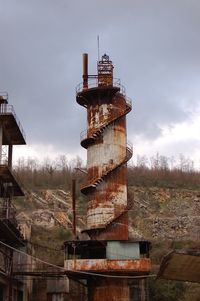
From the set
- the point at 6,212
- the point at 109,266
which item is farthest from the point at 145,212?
the point at 109,266

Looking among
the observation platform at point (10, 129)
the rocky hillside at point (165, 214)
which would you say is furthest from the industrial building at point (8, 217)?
the rocky hillside at point (165, 214)

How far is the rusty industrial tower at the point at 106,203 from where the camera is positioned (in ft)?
98.8

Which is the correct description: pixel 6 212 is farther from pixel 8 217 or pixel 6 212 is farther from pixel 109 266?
pixel 109 266

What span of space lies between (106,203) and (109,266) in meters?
5.15

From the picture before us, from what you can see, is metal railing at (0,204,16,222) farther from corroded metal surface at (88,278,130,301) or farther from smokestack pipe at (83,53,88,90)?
smokestack pipe at (83,53,88,90)

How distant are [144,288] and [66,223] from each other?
23641 millimetres

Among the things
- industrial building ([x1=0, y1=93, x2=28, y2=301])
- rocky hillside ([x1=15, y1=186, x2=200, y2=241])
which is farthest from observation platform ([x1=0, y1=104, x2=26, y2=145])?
rocky hillside ([x1=15, y1=186, x2=200, y2=241])

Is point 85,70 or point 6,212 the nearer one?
point 6,212

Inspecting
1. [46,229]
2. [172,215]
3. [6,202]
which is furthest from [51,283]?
[172,215]

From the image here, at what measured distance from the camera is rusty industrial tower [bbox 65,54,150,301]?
30109 millimetres

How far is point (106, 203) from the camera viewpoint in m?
33.2

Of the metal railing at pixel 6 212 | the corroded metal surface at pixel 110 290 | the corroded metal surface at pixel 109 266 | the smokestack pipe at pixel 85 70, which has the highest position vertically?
the smokestack pipe at pixel 85 70

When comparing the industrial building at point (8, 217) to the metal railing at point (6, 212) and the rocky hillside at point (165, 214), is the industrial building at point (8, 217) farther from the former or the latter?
the rocky hillside at point (165, 214)

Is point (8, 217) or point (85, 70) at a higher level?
point (85, 70)
